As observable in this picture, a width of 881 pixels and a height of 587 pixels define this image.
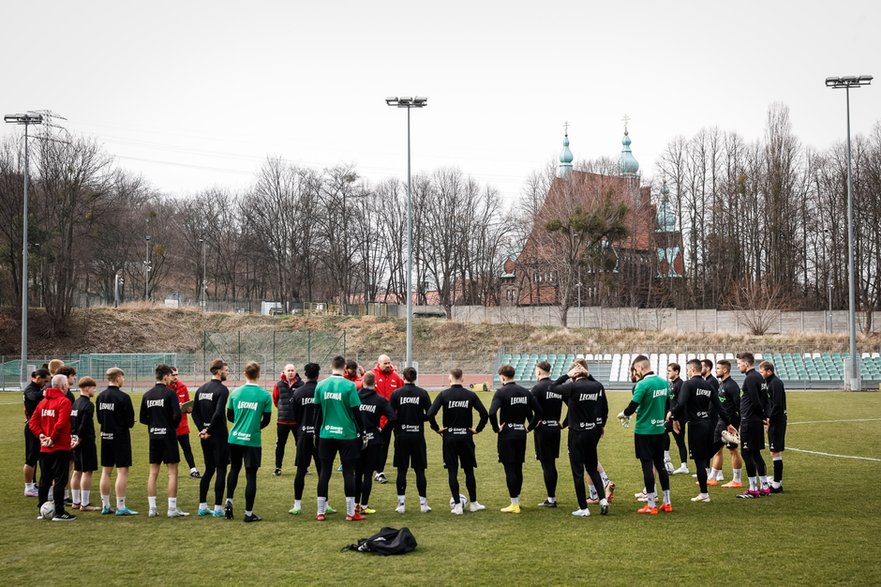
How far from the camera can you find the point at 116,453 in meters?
11.9

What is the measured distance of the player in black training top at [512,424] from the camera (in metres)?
11.9

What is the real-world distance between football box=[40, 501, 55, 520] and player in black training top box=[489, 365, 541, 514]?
242 inches

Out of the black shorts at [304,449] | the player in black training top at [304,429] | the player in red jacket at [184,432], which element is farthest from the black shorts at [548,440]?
the player in red jacket at [184,432]

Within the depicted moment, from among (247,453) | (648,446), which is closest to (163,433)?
(247,453)

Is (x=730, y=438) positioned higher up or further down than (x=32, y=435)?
further down

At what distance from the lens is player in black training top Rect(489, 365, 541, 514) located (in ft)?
38.9

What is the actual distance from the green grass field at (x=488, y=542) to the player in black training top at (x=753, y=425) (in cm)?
45

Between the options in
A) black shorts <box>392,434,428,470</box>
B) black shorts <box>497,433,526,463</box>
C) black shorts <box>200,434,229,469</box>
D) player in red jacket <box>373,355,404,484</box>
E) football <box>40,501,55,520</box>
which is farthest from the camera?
player in red jacket <box>373,355,404,484</box>

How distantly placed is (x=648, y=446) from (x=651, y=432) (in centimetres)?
20

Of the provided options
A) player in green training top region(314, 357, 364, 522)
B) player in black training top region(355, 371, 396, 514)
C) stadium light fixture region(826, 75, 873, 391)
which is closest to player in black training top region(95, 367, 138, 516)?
player in green training top region(314, 357, 364, 522)

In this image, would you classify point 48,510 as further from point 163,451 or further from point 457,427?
point 457,427

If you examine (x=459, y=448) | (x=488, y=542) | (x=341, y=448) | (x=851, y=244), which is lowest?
(x=488, y=542)

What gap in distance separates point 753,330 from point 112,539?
57872 millimetres

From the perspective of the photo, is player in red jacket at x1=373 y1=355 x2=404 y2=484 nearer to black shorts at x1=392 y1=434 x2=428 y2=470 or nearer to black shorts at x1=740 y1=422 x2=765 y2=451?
black shorts at x1=392 y1=434 x2=428 y2=470
